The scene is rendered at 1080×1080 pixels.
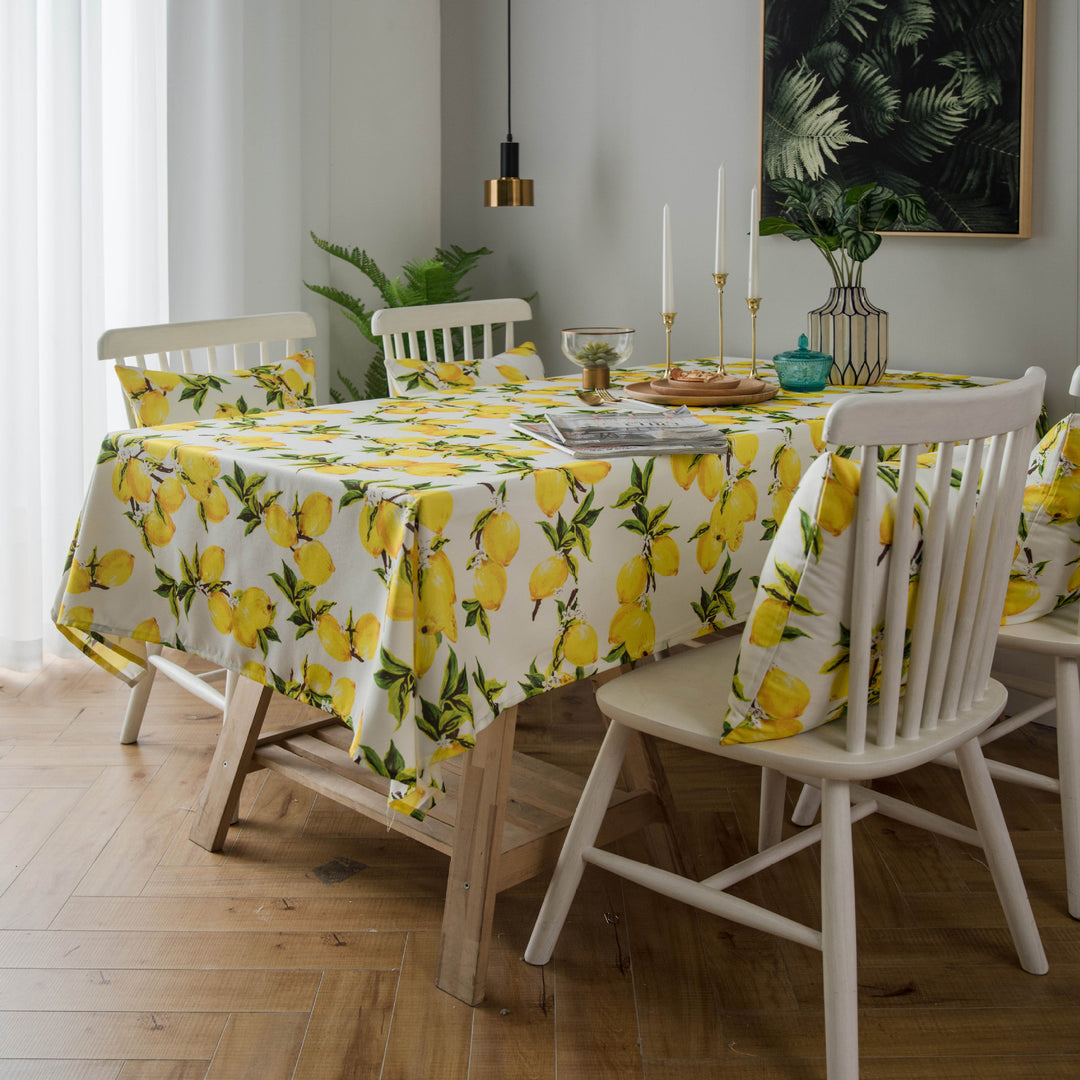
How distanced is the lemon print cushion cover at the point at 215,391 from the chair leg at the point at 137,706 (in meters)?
0.52

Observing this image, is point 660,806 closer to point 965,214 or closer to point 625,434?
point 625,434

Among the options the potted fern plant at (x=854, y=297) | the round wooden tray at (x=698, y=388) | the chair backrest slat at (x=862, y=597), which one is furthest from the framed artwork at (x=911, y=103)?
the chair backrest slat at (x=862, y=597)

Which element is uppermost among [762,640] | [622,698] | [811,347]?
[811,347]

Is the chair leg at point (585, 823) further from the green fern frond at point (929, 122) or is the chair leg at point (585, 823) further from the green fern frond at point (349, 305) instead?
the green fern frond at point (349, 305)

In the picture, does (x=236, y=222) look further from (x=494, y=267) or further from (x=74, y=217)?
(x=494, y=267)

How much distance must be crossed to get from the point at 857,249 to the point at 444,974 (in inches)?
63.8

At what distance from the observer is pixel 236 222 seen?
324 centimetres

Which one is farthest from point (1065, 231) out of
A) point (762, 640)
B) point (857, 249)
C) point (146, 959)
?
point (146, 959)

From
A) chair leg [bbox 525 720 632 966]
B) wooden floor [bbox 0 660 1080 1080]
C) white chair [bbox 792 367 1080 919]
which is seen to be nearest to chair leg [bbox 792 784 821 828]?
wooden floor [bbox 0 660 1080 1080]

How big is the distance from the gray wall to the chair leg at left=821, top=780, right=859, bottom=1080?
1454 mm

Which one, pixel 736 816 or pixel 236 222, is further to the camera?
pixel 236 222

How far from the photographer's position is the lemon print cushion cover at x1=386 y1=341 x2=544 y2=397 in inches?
102

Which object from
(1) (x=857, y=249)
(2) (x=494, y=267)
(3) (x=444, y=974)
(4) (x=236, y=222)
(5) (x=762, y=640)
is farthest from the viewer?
(2) (x=494, y=267)

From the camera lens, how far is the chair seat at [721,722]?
139 centimetres
